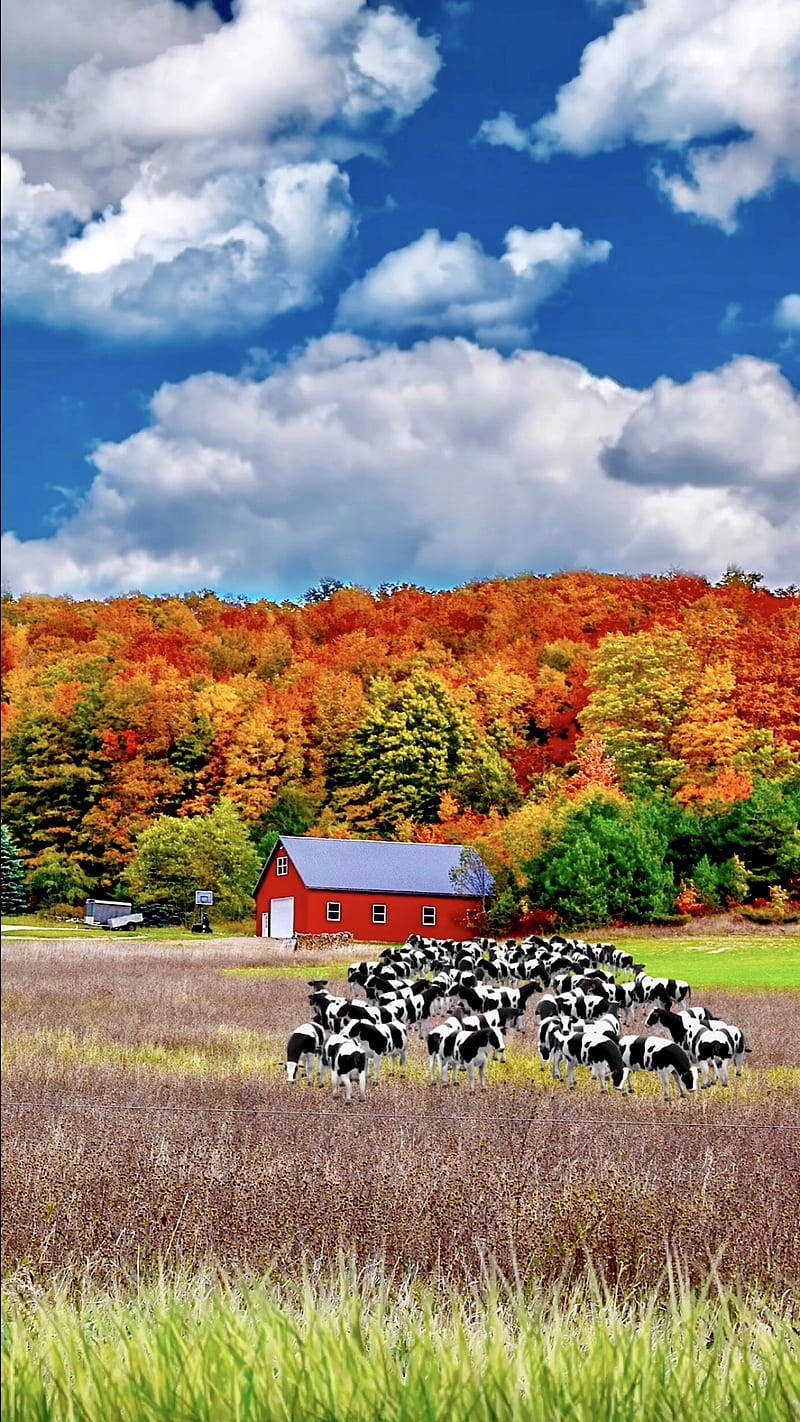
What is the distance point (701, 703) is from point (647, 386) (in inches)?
51.0

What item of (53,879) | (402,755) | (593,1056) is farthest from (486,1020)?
(53,879)

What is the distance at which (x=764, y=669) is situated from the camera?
4.83 meters

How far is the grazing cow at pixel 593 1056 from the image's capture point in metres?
4.82

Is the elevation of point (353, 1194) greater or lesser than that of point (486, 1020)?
lesser

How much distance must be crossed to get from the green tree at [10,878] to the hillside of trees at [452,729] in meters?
0.06

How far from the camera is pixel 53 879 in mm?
5961

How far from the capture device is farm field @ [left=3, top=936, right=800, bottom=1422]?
10.3 ft

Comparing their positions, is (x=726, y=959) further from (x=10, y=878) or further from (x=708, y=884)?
(x=10, y=878)

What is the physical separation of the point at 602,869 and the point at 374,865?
3.09 ft

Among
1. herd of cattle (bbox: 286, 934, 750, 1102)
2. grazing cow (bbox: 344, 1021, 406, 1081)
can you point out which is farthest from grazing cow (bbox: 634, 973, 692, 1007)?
grazing cow (bbox: 344, 1021, 406, 1081)

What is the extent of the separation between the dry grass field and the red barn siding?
19cm

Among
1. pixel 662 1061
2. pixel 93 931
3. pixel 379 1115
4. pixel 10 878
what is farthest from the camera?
pixel 10 878

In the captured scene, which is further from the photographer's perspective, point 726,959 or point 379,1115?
point 379,1115

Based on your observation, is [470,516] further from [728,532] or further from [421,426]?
[728,532]
